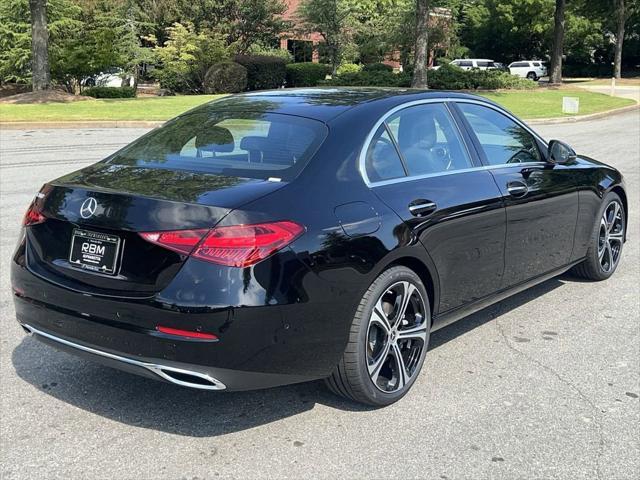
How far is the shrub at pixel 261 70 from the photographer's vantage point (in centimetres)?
3672

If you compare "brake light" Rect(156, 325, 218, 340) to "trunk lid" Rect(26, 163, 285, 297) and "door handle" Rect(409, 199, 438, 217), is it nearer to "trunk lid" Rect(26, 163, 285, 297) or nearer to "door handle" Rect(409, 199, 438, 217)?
"trunk lid" Rect(26, 163, 285, 297)

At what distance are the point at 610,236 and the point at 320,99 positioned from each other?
3264 millimetres

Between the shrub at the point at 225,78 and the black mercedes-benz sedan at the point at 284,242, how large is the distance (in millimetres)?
30589

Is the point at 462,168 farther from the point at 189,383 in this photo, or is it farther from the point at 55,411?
the point at 55,411

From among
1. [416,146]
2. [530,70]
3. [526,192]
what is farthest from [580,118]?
[530,70]

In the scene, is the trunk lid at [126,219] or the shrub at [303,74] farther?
the shrub at [303,74]

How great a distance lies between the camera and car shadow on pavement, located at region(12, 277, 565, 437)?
3.66m

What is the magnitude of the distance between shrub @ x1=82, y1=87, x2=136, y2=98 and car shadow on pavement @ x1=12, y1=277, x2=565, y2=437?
1154 inches

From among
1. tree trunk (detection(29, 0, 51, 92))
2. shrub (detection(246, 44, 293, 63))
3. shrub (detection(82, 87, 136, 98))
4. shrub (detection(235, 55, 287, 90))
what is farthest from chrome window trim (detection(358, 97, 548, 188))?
shrub (detection(246, 44, 293, 63))

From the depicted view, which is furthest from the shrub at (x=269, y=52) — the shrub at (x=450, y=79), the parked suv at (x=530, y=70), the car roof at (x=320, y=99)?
the car roof at (x=320, y=99)

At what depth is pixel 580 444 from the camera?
3512mm

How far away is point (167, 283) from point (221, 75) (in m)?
32.4

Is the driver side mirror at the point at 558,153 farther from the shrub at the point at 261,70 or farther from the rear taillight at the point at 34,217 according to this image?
the shrub at the point at 261,70

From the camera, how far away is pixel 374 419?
3740 millimetres
